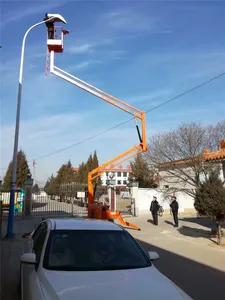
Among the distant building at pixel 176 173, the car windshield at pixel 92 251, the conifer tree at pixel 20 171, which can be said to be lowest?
the car windshield at pixel 92 251

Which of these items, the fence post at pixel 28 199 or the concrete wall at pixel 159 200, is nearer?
Answer: the fence post at pixel 28 199

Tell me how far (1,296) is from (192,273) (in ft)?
14.0

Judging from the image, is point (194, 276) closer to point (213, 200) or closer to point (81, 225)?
point (81, 225)

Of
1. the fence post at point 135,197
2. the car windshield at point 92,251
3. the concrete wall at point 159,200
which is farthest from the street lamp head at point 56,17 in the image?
the concrete wall at point 159,200

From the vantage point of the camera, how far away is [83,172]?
185 ft

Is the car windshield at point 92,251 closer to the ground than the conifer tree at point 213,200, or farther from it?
closer to the ground

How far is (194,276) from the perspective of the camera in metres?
7.32

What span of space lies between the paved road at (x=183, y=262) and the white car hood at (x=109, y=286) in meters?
2.43

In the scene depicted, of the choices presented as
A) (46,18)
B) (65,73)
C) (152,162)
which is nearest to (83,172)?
(152,162)

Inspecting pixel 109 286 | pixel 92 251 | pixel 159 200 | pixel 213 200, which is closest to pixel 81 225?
pixel 92 251

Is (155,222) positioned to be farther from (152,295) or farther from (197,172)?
(152,295)

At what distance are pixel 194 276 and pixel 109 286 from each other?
4.62m

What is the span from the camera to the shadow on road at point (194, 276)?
6062 mm

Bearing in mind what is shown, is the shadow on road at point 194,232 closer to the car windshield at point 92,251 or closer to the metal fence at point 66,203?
the metal fence at point 66,203
